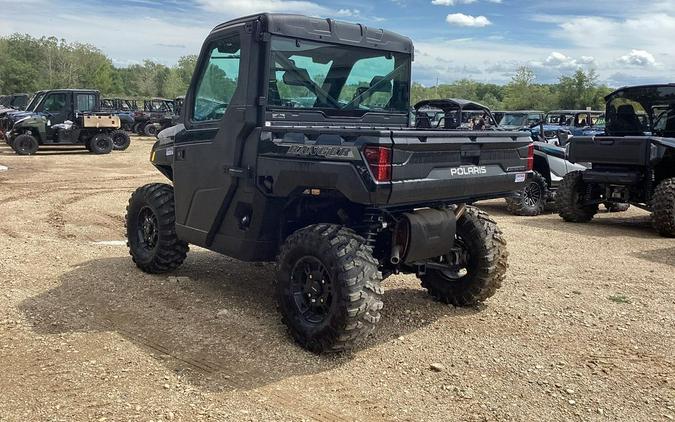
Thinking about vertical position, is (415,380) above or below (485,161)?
below

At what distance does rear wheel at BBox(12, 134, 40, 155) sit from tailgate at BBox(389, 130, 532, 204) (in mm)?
18364

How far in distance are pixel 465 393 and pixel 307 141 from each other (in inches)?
74.9

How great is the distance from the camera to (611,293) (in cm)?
591

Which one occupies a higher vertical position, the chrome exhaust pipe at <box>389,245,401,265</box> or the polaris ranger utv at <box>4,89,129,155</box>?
the polaris ranger utv at <box>4,89,129,155</box>

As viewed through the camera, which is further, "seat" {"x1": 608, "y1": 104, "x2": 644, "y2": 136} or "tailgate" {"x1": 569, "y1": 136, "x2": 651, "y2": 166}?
"seat" {"x1": 608, "y1": 104, "x2": 644, "y2": 136}

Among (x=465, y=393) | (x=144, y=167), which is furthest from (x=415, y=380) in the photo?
(x=144, y=167)

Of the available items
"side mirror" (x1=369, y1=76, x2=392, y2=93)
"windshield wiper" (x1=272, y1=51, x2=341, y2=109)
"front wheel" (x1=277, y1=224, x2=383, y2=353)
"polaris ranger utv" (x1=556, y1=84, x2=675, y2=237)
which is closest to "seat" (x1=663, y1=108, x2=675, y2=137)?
"polaris ranger utv" (x1=556, y1=84, x2=675, y2=237)

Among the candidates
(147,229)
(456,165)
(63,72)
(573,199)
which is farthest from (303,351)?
(63,72)

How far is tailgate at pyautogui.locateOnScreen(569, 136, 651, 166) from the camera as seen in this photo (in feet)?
30.0

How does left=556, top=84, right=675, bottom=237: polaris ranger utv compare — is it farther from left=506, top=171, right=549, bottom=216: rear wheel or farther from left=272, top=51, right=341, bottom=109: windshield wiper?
left=272, top=51, right=341, bottom=109: windshield wiper

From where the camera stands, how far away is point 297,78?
4867 millimetres

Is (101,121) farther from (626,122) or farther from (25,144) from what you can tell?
(626,122)

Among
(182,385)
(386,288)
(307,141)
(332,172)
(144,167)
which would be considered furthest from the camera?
(144,167)

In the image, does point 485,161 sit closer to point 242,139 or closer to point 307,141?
point 307,141
